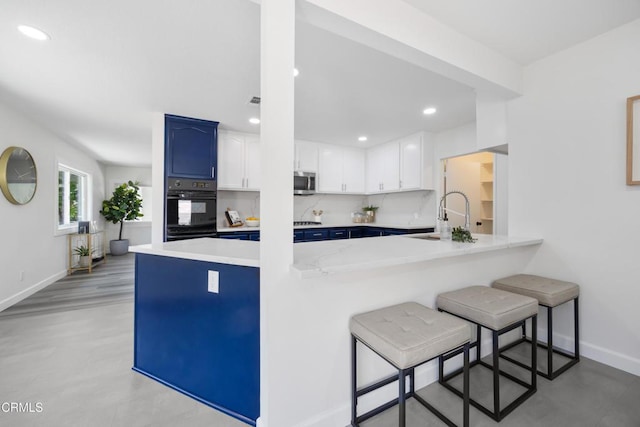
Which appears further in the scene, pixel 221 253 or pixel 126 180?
pixel 126 180

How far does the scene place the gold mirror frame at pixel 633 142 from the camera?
179cm

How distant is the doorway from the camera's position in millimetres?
4188

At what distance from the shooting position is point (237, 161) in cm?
404

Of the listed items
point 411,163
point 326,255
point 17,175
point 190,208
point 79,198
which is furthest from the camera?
point 79,198

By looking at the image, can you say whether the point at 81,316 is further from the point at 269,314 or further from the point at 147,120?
the point at 269,314

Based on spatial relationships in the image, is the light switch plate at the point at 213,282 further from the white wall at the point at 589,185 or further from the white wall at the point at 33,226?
the white wall at the point at 33,226

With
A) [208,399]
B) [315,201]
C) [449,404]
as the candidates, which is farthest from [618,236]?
[315,201]

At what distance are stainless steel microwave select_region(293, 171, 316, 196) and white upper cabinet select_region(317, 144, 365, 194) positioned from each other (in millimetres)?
245

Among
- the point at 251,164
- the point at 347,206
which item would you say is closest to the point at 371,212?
the point at 347,206

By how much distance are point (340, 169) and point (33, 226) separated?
4.59 metres

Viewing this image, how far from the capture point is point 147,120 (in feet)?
11.8

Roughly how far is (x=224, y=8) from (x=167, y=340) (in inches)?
83.2

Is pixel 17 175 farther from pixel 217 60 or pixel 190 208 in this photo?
pixel 217 60

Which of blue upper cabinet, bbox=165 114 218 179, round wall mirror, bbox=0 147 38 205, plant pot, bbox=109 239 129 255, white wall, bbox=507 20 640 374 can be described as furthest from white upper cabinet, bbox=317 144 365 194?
plant pot, bbox=109 239 129 255
